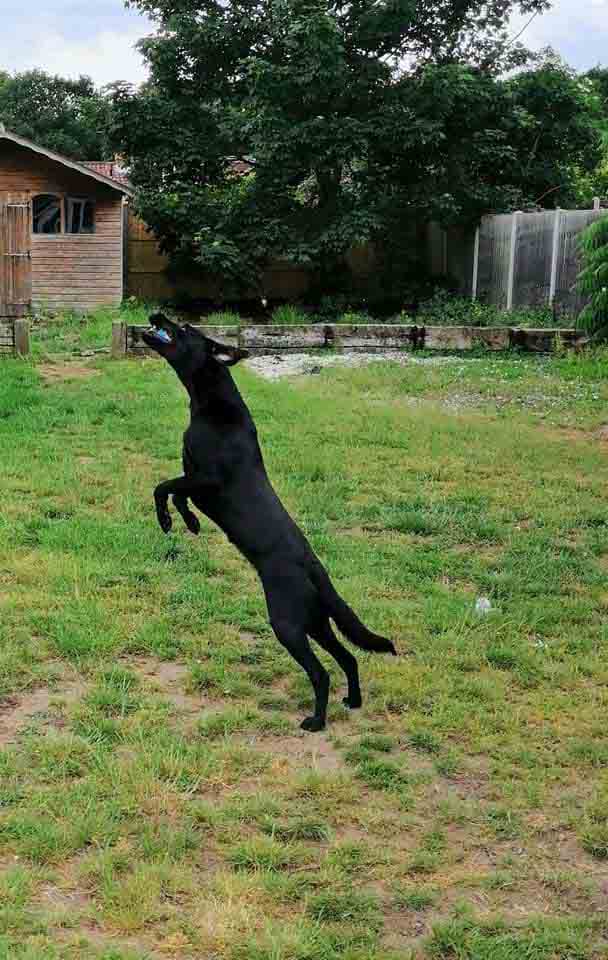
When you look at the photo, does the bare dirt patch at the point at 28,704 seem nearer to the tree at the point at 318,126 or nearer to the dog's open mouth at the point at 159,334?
the dog's open mouth at the point at 159,334

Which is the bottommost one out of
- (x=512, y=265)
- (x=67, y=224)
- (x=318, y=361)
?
(x=318, y=361)

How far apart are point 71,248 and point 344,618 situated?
19319mm

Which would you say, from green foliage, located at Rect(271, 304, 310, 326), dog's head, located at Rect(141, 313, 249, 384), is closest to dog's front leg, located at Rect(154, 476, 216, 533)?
dog's head, located at Rect(141, 313, 249, 384)

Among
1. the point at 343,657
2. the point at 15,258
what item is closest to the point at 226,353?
the point at 343,657

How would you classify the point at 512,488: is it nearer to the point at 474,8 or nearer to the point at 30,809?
the point at 30,809

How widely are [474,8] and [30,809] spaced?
861 inches

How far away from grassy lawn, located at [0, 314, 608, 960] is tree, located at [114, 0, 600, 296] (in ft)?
45.3

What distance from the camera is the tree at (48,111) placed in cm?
4594

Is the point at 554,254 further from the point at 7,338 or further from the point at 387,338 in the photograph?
the point at 7,338

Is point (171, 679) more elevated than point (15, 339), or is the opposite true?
point (15, 339)

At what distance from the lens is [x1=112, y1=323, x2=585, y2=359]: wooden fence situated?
14406mm

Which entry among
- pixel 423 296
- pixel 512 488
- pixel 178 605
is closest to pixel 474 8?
pixel 423 296

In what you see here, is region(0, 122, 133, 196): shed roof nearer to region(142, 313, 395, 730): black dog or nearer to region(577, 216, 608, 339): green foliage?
region(577, 216, 608, 339): green foliage

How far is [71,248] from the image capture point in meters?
21.7
